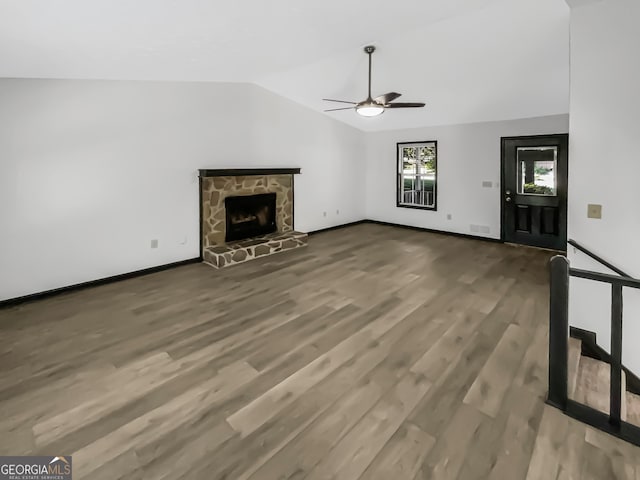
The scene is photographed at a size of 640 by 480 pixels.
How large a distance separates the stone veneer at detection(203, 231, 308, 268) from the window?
3.14 metres

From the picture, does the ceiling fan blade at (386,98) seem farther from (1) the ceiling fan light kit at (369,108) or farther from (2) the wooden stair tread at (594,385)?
(2) the wooden stair tread at (594,385)

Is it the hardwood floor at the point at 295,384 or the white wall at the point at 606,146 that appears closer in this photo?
the hardwood floor at the point at 295,384

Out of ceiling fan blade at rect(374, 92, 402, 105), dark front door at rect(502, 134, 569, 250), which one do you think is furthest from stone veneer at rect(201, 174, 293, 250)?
dark front door at rect(502, 134, 569, 250)

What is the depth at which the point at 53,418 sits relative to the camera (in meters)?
2.21

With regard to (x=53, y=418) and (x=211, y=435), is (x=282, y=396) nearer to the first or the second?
(x=211, y=435)

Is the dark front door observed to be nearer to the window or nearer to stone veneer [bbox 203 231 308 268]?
the window

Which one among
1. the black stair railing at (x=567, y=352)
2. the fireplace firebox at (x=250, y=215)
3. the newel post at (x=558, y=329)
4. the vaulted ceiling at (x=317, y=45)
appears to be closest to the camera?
the black stair railing at (x=567, y=352)

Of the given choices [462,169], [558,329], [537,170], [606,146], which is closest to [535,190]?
[537,170]

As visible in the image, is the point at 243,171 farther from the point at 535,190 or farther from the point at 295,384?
the point at 535,190

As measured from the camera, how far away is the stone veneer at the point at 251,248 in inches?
217

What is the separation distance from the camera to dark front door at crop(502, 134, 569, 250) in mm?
6113

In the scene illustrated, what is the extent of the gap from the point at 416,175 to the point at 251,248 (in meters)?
4.57

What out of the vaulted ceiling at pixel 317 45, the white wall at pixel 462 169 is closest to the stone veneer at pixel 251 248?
the vaulted ceiling at pixel 317 45

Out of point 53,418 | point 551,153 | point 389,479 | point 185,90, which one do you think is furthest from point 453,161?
point 53,418
